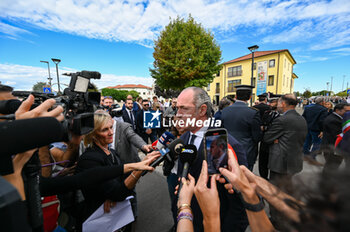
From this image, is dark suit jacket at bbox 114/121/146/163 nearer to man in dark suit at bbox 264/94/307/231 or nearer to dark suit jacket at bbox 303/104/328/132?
man in dark suit at bbox 264/94/307/231

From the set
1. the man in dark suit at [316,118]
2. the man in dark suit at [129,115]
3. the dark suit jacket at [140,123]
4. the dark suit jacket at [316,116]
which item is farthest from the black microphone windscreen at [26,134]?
the dark suit jacket at [316,116]

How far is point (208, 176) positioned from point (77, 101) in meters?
1.12

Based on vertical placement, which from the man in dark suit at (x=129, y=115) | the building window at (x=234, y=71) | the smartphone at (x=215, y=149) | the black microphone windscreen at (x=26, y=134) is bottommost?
the man in dark suit at (x=129, y=115)

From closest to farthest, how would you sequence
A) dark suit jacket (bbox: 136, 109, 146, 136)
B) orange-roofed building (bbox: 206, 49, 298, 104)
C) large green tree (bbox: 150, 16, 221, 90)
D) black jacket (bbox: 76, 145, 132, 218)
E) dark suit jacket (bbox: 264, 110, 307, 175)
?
black jacket (bbox: 76, 145, 132, 218) → dark suit jacket (bbox: 264, 110, 307, 175) → dark suit jacket (bbox: 136, 109, 146, 136) → large green tree (bbox: 150, 16, 221, 90) → orange-roofed building (bbox: 206, 49, 298, 104)

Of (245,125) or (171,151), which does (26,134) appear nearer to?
(171,151)

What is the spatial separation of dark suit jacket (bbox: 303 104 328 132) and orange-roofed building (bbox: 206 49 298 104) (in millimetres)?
18268

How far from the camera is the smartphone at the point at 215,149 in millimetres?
1065

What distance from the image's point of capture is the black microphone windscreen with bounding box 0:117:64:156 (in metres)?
0.56

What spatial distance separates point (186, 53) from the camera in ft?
51.6

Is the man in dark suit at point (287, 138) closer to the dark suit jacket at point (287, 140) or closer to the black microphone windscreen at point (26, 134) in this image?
the dark suit jacket at point (287, 140)

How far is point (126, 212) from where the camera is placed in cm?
168

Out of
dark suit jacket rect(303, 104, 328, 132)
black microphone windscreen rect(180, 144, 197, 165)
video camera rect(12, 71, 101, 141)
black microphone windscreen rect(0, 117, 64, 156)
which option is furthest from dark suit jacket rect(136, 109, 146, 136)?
dark suit jacket rect(303, 104, 328, 132)

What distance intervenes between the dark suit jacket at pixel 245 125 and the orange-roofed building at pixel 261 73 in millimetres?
21453

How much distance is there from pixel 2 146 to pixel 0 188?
0.49 ft
